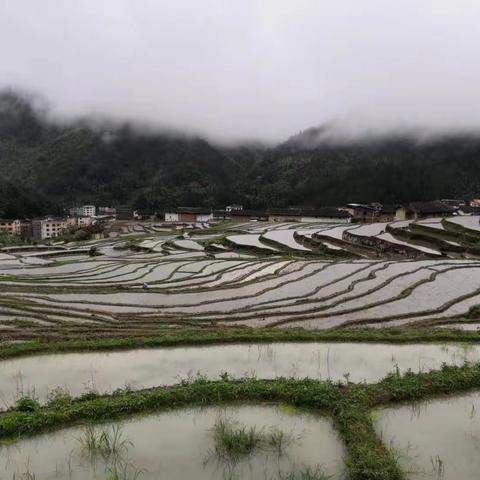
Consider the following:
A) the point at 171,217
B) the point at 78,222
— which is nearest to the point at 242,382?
the point at 78,222

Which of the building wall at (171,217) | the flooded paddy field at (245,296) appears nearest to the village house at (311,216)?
the building wall at (171,217)

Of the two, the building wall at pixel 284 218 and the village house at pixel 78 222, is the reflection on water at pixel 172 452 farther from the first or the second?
the village house at pixel 78 222

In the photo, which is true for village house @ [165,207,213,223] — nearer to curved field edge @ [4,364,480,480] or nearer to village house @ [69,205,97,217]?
village house @ [69,205,97,217]

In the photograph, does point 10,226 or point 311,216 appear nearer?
point 10,226

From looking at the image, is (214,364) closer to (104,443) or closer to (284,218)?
(104,443)

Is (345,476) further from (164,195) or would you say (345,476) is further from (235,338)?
(164,195)

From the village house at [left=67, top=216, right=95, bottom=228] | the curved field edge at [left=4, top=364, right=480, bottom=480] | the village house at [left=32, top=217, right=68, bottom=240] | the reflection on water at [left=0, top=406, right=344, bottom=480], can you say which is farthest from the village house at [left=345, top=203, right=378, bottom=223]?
the reflection on water at [left=0, top=406, right=344, bottom=480]
